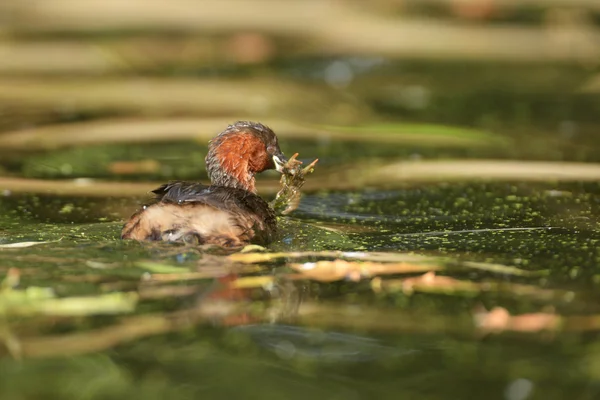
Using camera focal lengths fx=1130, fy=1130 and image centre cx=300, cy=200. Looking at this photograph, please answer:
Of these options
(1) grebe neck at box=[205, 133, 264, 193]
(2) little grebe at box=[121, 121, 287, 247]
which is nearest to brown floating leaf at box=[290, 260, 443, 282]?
(2) little grebe at box=[121, 121, 287, 247]

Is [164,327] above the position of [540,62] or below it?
below

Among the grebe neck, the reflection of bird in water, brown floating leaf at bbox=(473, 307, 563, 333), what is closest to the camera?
the reflection of bird in water

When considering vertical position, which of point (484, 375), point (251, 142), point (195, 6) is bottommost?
point (484, 375)

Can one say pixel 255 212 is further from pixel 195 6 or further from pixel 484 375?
pixel 195 6

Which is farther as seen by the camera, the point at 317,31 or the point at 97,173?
the point at 317,31

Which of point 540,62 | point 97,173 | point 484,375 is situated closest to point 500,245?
point 484,375

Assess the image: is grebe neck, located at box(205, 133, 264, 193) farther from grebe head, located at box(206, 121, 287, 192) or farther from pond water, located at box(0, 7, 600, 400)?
pond water, located at box(0, 7, 600, 400)
